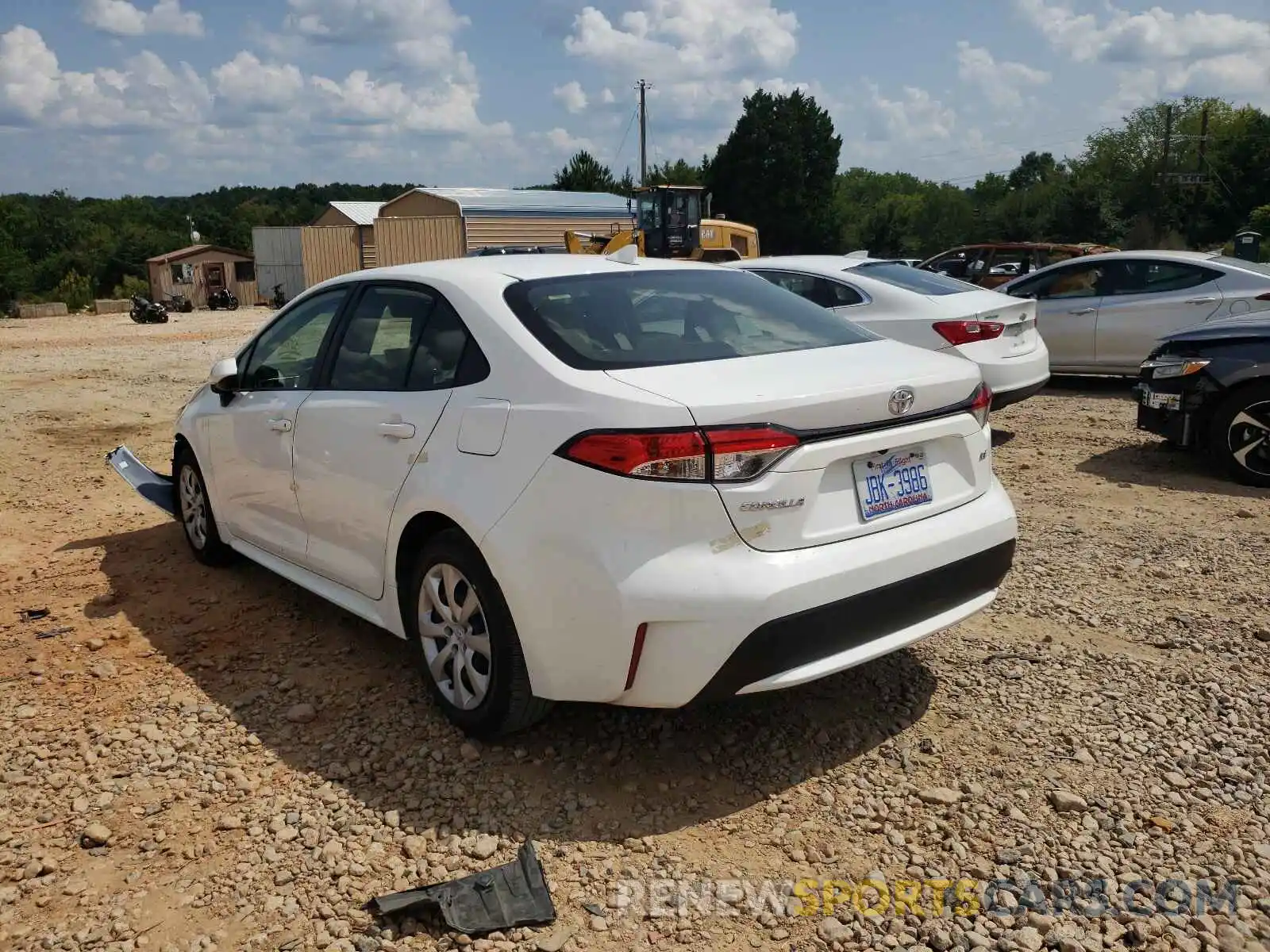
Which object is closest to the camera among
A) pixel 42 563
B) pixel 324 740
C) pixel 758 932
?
pixel 758 932

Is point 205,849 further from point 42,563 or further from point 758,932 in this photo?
point 42,563

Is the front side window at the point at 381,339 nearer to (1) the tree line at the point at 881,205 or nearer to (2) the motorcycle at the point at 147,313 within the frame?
(2) the motorcycle at the point at 147,313

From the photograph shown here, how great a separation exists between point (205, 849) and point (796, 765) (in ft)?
6.17

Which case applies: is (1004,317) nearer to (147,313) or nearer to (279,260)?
(147,313)

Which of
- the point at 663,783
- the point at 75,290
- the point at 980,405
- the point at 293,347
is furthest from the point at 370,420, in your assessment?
the point at 75,290

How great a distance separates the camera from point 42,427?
421 inches

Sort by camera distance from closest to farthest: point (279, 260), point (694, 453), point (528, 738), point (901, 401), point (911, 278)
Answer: point (694, 453)
point (901, 401)
point (528, 738)
point (911, 278)
point (279, 260)

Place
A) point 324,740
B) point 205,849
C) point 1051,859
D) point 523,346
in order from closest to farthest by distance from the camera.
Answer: point 1051,859 < point 205,849 < point 523,346 < point 324,740

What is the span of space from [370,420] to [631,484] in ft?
4.61

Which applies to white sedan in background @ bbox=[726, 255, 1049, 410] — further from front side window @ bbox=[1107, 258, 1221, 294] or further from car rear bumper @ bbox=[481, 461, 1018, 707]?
car rear bumper @ bbox=[481, 461, 1018, 707]

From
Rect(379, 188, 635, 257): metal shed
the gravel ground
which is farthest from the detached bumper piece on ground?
Rect(379, 188, 635, 257): metal shed

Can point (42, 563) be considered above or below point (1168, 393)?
below

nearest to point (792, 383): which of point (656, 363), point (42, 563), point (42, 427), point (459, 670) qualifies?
point (656, 363)

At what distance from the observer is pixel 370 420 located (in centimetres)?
400
